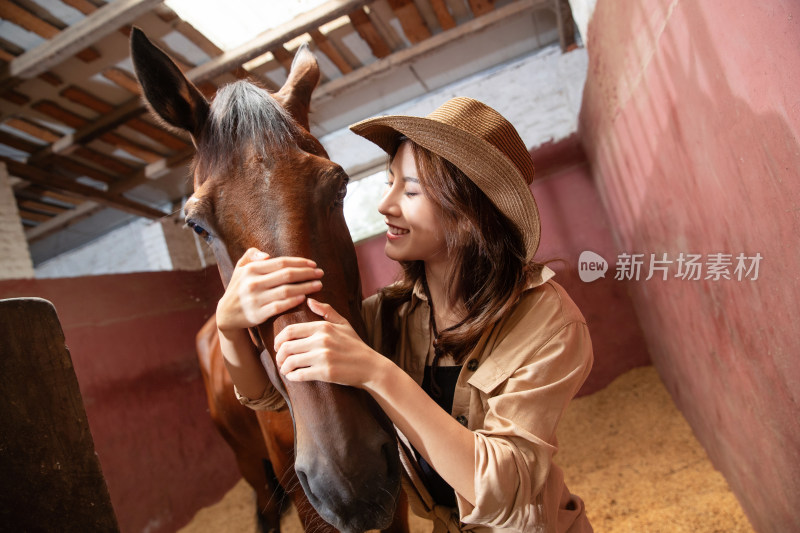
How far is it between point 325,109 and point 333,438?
17.0 ft

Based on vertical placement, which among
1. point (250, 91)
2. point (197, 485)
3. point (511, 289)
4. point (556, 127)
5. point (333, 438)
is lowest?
point (197, 485)

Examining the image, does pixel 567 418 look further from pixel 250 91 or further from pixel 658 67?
pixel 250 91

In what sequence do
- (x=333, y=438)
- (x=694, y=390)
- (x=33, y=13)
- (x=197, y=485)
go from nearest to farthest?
(x=333, y=438) < (x=694, y=390) < (x=33, y=13) < (x=197, y=485)

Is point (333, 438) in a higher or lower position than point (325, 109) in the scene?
lower

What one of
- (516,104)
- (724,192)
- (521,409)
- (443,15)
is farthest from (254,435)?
(516,104)

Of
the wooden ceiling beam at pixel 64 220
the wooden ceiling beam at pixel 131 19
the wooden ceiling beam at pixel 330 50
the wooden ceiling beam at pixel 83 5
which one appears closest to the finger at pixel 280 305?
the wooden ceiling beam at pixel 131 19

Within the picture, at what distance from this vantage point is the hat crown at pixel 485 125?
1.14m

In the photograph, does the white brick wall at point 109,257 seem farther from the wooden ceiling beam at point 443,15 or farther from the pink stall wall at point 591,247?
the pink stall wall at point 591,247

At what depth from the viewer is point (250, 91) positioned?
4.65 feet

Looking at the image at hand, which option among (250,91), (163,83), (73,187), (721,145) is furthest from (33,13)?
(721,145)

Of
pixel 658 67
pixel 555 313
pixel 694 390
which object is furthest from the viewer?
pixel 694 390

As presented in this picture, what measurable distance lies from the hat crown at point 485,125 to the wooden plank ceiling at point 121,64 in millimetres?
2882

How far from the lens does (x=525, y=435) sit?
37.4 inches

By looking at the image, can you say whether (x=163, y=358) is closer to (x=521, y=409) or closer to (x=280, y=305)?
(x=280, y=305)
